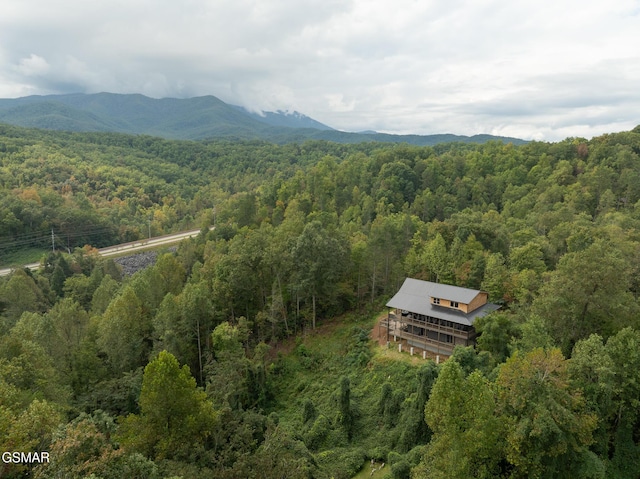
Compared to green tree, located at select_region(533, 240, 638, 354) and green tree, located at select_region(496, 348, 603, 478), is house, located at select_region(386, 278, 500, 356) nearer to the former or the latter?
green tree, located at select_region(533, 240, 638, 354)

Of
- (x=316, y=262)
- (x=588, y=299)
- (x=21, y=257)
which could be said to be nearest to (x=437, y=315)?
(x=588, y=299)

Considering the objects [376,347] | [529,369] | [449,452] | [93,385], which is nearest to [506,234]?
[376,347]

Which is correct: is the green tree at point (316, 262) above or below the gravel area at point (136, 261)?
above

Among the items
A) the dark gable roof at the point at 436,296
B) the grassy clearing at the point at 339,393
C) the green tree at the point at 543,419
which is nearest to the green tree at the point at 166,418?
the grassy clearing at the point at 339,393

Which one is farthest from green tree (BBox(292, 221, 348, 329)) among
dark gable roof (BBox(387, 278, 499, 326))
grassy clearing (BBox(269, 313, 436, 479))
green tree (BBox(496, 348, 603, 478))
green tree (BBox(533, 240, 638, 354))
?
green tree (BBox(496, 348, 603, 478))

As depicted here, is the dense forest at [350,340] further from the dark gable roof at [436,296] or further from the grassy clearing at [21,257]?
the dark gable roof at [436,296]

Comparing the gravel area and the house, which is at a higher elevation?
the house

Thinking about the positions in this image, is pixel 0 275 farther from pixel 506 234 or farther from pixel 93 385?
pixel 506 234

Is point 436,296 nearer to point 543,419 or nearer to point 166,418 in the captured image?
point 543,419
